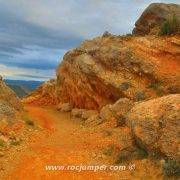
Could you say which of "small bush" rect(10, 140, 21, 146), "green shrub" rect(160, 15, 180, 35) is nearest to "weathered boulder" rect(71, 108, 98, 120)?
"green shrub" rect(160, 15, 180, 35)

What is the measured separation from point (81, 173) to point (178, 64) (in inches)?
586

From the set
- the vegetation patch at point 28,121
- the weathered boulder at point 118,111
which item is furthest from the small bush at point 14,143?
the weathered boulder at point 118,111

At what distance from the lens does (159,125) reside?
17.9 meters

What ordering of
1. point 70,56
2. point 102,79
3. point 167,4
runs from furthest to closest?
point 167,4
point 70,56
point 102,79

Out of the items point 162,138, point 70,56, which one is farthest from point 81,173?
point 70,56

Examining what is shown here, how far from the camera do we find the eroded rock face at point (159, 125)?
1703 cm

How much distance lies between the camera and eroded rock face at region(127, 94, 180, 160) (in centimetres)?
1703

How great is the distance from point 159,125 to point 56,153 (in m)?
5.06

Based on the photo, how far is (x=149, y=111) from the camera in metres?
18.9

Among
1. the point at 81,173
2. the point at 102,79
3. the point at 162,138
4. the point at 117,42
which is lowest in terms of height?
the point at 81,173

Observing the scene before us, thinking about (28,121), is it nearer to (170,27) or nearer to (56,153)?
(56,153)

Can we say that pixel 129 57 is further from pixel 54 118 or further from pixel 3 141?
pixel 3 141

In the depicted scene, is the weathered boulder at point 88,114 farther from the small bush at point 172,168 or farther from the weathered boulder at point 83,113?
the small bush at point 172,168

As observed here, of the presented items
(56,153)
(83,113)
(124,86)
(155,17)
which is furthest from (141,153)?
(155,17)
